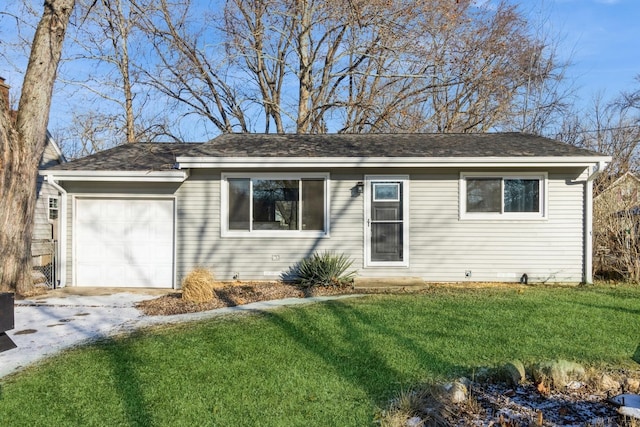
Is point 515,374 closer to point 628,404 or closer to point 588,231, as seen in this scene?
point 628,404

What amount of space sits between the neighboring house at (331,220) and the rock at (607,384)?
21.0 feet

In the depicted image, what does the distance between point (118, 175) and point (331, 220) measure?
4.66 meters

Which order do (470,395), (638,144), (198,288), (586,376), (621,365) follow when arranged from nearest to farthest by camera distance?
(470,395)
(586,376)
(621,365)
(198,288)
(638,144)

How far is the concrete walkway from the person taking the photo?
532 centimetres

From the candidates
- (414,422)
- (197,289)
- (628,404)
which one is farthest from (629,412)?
(197,289)

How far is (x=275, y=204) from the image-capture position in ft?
32.7

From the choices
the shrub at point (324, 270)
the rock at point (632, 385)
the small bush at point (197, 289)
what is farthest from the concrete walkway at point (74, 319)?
the rock at point (632, 385)

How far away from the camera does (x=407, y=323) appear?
608 cm

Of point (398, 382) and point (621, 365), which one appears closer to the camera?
point (398, 382)

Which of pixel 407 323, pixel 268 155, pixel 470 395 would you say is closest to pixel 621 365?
pixel 470 395

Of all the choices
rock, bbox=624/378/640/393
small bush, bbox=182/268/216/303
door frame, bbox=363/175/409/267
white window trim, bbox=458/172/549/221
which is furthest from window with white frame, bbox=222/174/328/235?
rock, bbox=624/378/640/393

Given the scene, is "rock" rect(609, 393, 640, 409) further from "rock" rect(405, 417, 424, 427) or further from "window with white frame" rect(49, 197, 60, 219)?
"window with white frame" rect(49, 197, 60, 219)

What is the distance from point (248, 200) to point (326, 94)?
11470 millimetres

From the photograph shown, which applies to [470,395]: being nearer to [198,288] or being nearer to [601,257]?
[198,288]
